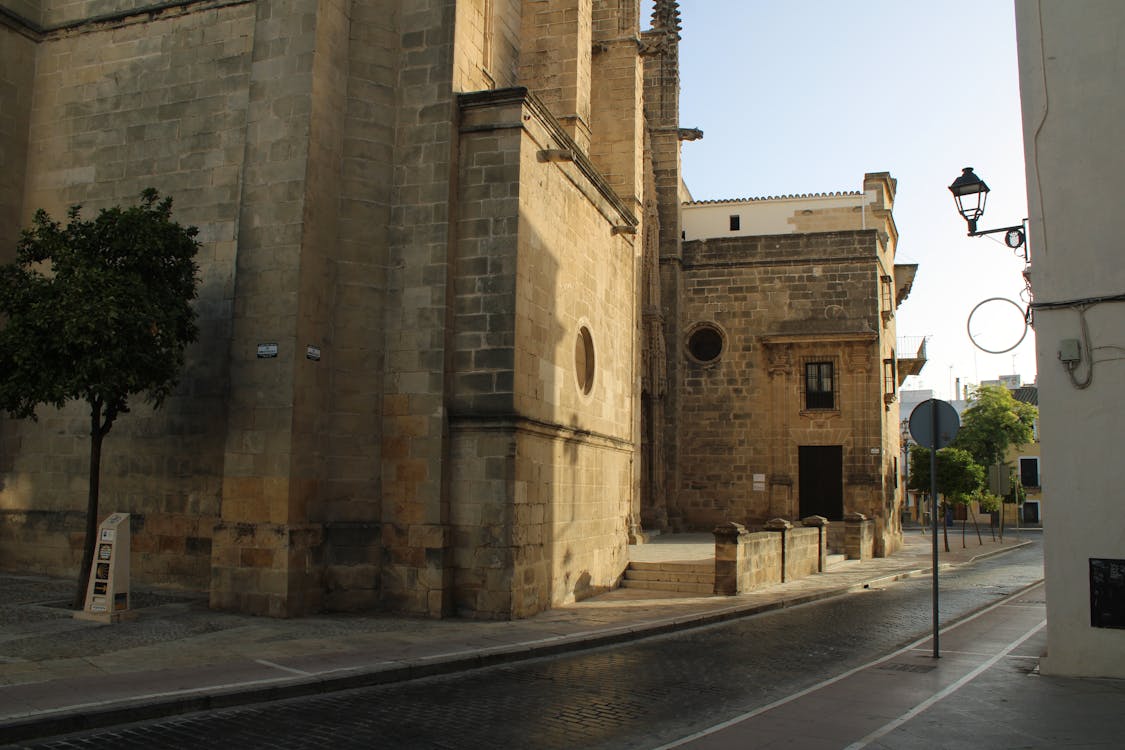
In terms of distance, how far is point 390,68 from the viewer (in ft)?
41.0

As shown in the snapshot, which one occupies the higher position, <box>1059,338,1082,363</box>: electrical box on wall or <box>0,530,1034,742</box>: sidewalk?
<box>1059,338,1082,363</box>: electrical box on wall

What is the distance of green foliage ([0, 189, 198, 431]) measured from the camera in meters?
10.1

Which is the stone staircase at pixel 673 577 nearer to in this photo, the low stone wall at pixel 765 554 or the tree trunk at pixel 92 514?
the low stone wall at pixel 765 554

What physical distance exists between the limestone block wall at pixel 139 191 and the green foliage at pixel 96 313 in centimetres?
136

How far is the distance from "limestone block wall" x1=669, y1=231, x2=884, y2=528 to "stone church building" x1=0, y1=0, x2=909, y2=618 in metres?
12.6

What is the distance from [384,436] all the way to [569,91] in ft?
25.4

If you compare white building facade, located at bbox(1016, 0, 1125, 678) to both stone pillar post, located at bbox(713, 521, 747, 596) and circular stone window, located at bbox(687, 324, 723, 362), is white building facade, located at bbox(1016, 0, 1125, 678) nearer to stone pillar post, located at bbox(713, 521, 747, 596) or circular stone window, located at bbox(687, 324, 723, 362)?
stone pillar post, located at bbox(713, 521, 747, 596)

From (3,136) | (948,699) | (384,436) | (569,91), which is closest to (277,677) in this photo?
(384,436)

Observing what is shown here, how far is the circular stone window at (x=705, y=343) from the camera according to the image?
2873 cm

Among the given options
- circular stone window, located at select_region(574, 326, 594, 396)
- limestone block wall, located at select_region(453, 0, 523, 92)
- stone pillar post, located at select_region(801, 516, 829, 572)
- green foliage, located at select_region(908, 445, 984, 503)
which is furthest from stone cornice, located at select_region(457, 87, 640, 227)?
green foliage, located at select_region(908, 445, 984, 503)

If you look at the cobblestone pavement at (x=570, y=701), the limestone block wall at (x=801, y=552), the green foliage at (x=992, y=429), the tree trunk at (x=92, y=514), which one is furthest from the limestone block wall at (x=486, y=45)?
the green foliage at (x=992, y=429)

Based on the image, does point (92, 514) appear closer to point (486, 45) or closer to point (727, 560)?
point (486, 45)

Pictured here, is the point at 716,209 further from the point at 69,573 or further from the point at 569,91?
the point at 69,573

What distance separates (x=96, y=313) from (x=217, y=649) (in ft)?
12.6
